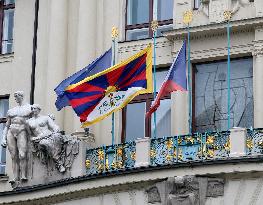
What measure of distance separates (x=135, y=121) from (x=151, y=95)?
77cm

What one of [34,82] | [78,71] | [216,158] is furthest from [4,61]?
[216,158]

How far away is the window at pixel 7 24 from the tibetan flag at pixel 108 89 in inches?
190

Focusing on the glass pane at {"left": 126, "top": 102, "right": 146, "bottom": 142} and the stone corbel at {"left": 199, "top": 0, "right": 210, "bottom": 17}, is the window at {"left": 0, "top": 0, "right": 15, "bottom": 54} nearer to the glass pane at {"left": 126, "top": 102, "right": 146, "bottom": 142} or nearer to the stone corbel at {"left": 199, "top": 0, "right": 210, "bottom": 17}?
the glass pane at {"left": 126, "top": 102, "right": 146, "bottom": 142}

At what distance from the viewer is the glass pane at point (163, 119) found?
3262 cm

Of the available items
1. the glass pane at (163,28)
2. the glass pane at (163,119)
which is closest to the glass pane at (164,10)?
the glass pane at (163,28)

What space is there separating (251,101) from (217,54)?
1.51 m

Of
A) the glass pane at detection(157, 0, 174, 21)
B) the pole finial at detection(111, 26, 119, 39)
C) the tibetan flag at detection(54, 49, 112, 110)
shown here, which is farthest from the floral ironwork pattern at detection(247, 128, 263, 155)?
the pole finial at detection(111, 26, 119, 39)

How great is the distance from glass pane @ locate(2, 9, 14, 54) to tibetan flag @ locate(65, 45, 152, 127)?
15.7 feet

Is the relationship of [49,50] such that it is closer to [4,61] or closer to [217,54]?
[4,61]

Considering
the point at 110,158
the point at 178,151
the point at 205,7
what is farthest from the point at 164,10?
the point at 178,151

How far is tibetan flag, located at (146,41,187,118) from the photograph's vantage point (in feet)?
101

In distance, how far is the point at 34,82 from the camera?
35.2 meters

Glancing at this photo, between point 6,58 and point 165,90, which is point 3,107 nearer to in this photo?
point 6,58

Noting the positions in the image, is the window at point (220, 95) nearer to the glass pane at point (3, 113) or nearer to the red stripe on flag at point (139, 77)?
the red stripe on flag at point (139, 77)
